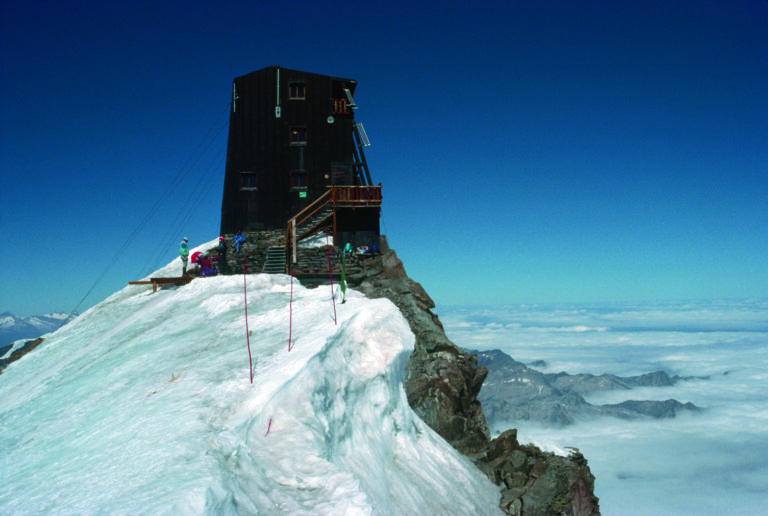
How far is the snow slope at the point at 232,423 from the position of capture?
19.3 feet

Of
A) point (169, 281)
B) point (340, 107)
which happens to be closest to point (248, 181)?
point (340, 107)

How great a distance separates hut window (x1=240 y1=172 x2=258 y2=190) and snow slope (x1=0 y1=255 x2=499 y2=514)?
1639 cm

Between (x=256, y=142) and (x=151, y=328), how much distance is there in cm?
1916

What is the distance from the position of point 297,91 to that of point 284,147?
4329 millimetres

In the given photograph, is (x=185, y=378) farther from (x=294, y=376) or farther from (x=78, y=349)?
(x=78, y=349)

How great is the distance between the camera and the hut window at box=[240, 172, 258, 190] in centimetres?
3039

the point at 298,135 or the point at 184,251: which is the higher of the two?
the point at 298,135

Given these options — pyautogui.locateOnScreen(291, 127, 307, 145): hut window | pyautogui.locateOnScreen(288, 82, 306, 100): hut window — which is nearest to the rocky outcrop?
Result: pyautogui.locateOnScreen(291, 127, 307, 145): hut window

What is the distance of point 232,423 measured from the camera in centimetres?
724

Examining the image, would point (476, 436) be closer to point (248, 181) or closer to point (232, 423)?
point (232, 423)

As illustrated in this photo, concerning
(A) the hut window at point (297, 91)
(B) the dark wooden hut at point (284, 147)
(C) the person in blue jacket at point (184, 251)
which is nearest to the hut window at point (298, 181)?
(B) the dark wooden hut at point (284, 147)

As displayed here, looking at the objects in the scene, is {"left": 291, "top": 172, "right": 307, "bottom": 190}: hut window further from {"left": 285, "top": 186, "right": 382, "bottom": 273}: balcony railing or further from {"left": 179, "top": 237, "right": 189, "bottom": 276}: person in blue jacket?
{"left": 179, "top": 237, "right": 189, "bottom": 276}: person in blue jacket

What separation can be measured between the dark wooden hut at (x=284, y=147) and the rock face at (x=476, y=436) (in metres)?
13.2

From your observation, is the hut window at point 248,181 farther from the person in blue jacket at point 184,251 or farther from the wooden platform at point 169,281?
the wooden platform at point 169,281
